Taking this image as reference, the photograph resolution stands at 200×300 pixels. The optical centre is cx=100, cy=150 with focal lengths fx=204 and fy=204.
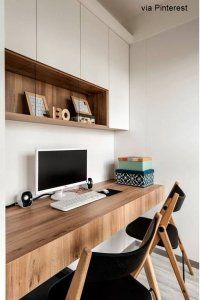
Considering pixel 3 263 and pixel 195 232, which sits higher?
pixel 3 263

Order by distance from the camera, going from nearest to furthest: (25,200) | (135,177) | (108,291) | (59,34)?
(108,291) → (25,200) → (59,34) → (135,177)

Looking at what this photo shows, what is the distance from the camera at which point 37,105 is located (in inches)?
62.0

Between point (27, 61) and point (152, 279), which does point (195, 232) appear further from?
point (27, 61)

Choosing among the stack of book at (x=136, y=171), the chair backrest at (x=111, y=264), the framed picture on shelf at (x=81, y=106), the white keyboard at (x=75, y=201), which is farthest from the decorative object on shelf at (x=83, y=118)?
the chair backrest at (x=111, y=264)

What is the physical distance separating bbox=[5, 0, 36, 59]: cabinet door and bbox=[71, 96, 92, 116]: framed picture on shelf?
2.07 feet

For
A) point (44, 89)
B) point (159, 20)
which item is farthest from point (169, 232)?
point (159, 20)

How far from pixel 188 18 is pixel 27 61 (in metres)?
1.69

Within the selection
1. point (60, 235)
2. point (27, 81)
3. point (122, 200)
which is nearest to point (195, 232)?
point (122, 200)

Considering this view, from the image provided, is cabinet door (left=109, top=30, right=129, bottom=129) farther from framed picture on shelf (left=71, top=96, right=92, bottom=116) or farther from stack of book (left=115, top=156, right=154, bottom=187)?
stack of book (left=115, top=156, right=154, bottom=187)

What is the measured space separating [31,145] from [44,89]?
1.64ft

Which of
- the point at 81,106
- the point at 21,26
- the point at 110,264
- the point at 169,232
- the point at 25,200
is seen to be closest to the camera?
the point at 110,264

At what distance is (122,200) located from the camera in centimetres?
162

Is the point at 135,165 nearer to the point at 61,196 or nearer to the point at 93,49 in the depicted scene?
the point at 61,196

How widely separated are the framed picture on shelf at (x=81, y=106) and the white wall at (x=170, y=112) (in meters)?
0.64
